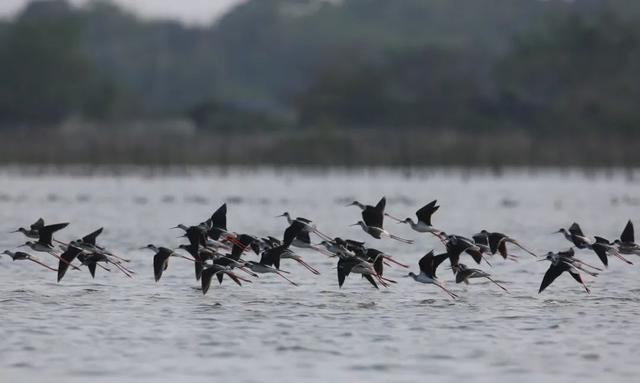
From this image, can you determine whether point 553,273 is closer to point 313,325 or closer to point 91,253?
point 313,325

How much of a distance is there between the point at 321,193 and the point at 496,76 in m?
41.9

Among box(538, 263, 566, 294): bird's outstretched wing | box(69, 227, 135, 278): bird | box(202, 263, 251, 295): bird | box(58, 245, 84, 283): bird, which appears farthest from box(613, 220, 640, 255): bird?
box(58, 245, 84, 283): bird

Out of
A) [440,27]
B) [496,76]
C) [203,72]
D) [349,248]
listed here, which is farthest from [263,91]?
[349,248]

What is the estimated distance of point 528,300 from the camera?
18.1 m

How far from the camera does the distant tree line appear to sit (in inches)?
3145

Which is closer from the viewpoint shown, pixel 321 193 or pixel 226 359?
pixel 226 359

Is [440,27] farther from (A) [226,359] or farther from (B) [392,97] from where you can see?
(A) [226,359]

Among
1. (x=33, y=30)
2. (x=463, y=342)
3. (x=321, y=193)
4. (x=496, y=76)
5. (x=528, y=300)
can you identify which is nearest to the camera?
(x=463, y=342)

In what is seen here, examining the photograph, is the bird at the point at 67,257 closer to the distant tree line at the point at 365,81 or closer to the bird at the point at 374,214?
the bird at the point at 374,214

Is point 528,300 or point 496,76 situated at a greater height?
point 496,76

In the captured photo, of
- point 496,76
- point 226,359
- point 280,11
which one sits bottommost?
point 226,359

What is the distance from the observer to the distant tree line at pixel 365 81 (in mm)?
79875

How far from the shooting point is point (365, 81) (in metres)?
88.6

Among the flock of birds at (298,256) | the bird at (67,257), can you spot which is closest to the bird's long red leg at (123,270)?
the flock of birds at (298,256)
